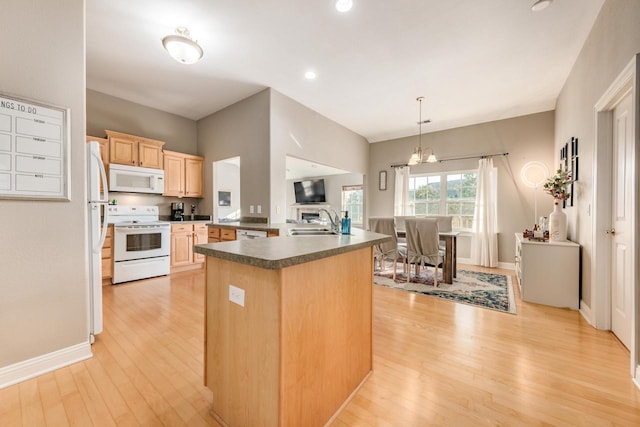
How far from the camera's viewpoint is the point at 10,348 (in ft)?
5.34

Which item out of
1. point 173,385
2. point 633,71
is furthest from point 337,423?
point 633,71

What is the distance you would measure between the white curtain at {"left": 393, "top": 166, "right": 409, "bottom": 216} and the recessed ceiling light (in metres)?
4.19

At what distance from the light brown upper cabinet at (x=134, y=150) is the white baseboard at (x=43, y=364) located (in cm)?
319

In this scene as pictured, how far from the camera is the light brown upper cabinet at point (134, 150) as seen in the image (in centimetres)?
401

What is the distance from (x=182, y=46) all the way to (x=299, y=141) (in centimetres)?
223

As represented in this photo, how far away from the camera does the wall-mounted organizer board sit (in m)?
1.62

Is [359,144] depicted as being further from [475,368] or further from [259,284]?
[259,284]

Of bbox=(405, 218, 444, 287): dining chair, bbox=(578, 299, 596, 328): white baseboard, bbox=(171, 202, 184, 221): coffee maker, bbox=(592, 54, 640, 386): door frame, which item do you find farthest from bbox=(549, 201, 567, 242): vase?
bbox=(171, 202, 184, 221): coffee maker

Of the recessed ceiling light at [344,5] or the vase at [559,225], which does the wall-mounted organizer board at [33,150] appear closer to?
the recessed ceiling light at [344,5]

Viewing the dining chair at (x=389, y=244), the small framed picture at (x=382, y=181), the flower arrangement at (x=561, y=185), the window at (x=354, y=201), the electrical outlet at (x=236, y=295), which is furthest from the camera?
the window at (x=354, y=201)

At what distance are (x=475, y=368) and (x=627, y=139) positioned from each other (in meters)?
2.19

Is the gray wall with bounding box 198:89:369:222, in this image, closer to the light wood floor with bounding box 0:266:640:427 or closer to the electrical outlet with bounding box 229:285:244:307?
the light wood floor with bounding box 0:266:640:427

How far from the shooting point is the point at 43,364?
1.72m

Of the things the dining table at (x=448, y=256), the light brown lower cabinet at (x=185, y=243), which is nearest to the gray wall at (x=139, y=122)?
the light brown lower cabinet at (x=185, y=243)
